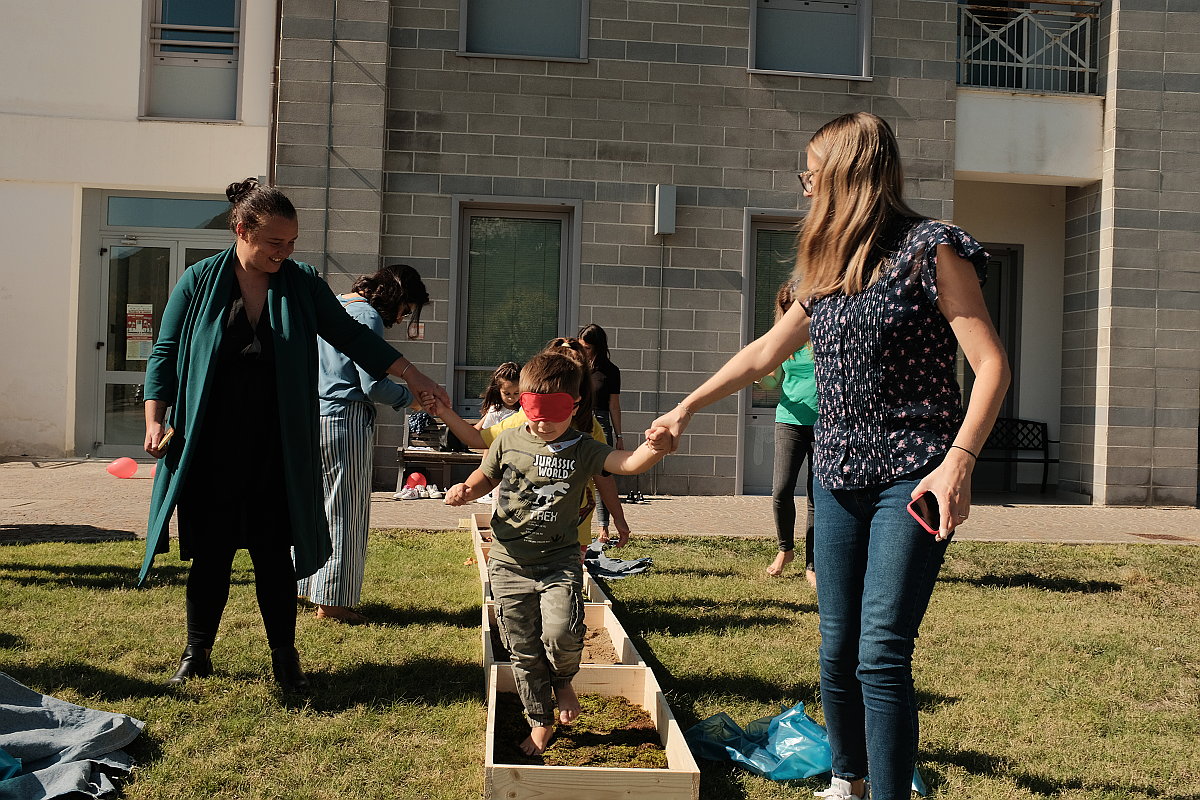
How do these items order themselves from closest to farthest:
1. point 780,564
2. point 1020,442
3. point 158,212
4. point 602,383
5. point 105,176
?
1. point 780,564
2. point 602,383
3. point 105,176
4. point 158,212
5. point 1020,442

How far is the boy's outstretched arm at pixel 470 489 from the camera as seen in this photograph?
398cm

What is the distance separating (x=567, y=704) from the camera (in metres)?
3.95

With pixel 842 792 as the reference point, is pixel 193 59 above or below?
above

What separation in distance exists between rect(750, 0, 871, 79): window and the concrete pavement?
16.9 feet

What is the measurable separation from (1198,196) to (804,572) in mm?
8526

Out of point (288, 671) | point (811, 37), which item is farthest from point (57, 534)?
point (811, 37)

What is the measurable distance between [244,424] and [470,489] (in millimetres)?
1085

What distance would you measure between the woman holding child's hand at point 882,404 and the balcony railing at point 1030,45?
1109 centimetres

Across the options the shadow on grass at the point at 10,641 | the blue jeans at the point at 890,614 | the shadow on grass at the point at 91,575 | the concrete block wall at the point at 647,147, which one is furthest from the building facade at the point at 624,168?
the blue jeans at the point at 890,614

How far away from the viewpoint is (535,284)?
12594 millimetres

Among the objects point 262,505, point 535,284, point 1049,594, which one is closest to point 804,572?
point 1049,594

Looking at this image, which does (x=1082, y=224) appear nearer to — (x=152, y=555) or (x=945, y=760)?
(x=945, y=760)

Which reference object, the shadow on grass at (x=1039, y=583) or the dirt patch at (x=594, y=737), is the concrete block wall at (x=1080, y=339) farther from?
the dirt patch at (x=594, y=737)

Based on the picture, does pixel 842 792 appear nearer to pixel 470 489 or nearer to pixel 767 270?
pixel 470 489
